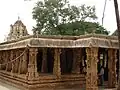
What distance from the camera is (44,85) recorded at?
46.4 feet

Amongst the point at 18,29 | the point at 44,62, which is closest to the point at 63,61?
the point at 44,62

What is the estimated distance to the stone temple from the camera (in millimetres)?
13039

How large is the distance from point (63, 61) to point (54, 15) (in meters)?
15.6

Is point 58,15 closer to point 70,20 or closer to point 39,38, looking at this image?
point 70,20

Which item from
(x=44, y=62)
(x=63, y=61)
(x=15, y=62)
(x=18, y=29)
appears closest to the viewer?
(x=15, y=62)

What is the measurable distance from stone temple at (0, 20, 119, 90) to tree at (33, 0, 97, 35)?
14.2m

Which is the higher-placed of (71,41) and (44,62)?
(71,41)

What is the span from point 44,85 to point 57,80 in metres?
0.87

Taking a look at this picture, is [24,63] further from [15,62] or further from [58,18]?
[58,18]

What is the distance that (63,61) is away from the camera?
58.0ft

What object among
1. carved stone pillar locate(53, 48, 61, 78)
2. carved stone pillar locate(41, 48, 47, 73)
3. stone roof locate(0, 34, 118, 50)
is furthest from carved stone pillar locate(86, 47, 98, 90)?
carved stone pillar locate(41, 48, 47, 73)

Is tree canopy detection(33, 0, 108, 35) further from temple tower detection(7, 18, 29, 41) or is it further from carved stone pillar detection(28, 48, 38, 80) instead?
carved stone pillar detection(28, 48, 38, 80)

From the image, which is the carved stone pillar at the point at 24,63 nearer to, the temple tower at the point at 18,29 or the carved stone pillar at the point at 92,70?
the carved stone pillar at the point at 92,70

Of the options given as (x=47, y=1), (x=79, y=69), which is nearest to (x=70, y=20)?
(x=47, y=1)
